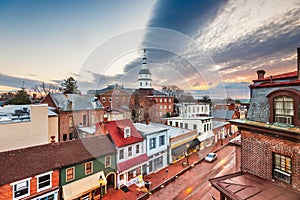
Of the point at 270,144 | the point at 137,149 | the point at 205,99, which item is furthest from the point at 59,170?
the point at 270,144

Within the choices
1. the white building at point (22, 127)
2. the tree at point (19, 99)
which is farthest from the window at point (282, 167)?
the tree at point (19, 99)

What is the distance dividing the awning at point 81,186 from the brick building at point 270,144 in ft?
11.4

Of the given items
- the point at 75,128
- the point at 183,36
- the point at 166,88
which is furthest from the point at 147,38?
the point at 75,128

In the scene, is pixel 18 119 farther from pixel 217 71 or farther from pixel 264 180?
pixel 264 180

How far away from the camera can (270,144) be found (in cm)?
211

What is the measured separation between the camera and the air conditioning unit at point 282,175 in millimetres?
1962

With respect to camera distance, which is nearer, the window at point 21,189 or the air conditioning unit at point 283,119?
the air conditioning unit at point 283,119

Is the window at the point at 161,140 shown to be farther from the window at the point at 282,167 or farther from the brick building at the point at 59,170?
the window at the point at 282,167

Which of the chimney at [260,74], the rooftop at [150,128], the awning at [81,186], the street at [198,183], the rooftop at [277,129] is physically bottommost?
the street at [198,183]

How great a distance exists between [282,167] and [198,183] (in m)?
3.26

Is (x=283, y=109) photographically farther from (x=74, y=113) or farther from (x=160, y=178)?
(x=74, y=113)

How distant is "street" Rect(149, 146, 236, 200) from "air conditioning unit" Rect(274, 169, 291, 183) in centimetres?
213

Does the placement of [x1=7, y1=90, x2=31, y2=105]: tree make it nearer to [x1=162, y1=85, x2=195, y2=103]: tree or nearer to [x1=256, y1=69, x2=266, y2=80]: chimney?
[x1=162, y1=85, x2=195, y2=103]: tree

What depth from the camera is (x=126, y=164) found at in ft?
14.4
